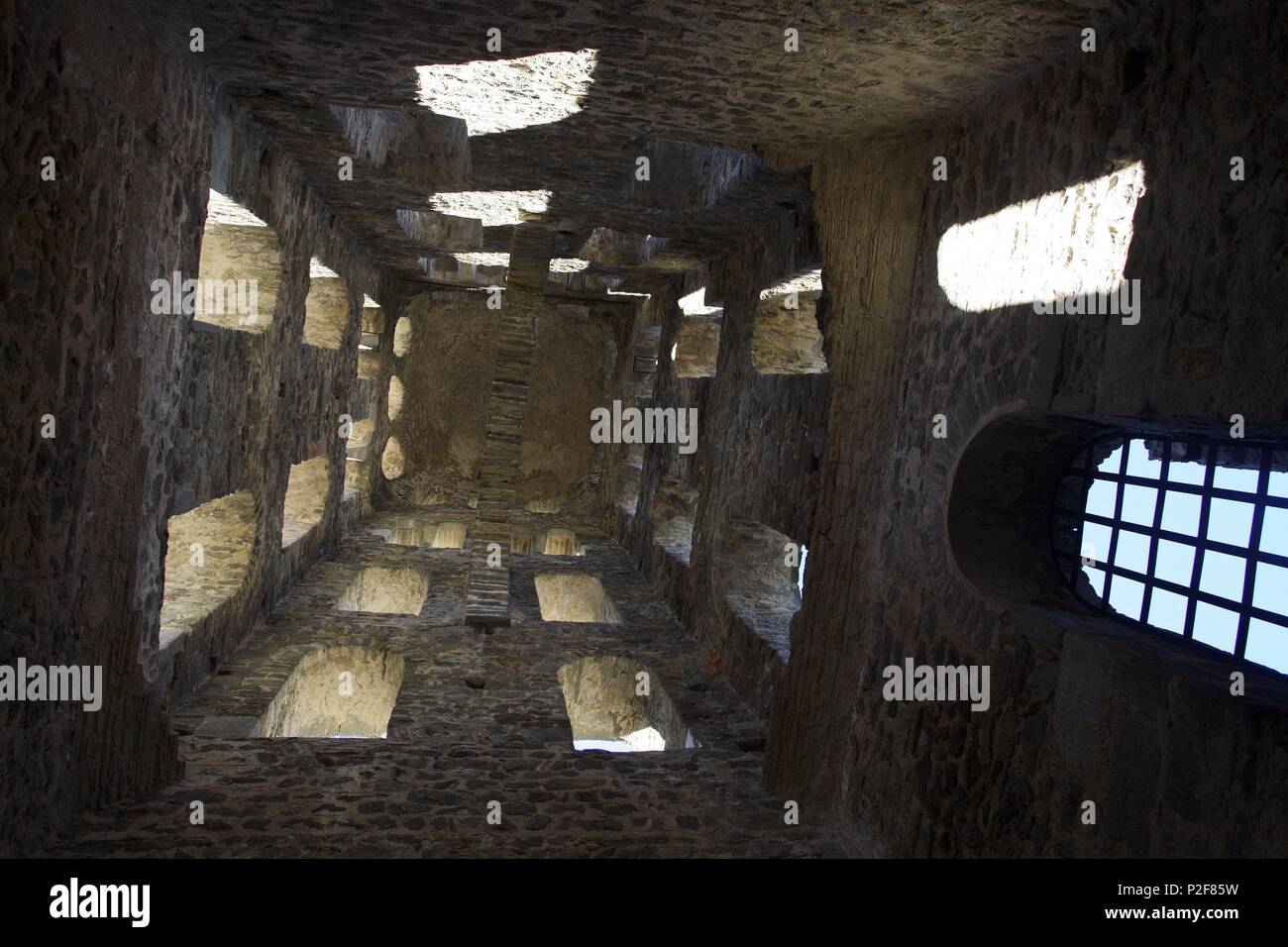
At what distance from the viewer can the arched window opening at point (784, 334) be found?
9.00 meters

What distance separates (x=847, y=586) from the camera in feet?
18.5

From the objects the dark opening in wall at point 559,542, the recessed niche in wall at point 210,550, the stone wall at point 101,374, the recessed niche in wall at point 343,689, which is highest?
the stone wall at point 101,374

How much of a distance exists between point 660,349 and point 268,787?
9.70 meters

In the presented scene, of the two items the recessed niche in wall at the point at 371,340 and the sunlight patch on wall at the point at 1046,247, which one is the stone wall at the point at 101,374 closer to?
the sunlight patch on wall at the point at 1046,247

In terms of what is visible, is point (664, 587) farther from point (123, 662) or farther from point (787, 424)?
point (123, 662)

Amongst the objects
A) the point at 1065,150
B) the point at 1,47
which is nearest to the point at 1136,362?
the point at 1065,150

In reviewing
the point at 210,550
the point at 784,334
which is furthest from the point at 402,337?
the point at 784,334

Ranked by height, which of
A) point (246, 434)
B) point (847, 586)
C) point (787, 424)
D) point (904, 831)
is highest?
point (787, 424)

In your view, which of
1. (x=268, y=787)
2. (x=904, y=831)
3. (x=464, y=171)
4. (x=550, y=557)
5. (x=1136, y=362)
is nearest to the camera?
(x=1136, y=362)

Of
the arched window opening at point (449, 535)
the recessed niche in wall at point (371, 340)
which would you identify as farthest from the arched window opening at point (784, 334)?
the arched window opening at point (449, 535)

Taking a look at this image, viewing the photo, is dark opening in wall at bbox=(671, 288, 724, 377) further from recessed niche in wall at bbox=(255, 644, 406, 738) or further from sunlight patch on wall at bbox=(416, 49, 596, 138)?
sunlight patch on wall at bbox=(416, 49, 596, 138)

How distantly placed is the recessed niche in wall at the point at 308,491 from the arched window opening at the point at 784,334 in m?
5.81

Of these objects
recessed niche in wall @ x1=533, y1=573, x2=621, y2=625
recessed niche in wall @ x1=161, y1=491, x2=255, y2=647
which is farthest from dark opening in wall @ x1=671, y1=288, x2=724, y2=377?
recessed niche in wall @ x1=161, y1=491, x2=255, y2=647

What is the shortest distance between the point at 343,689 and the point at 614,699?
272 centimetres
